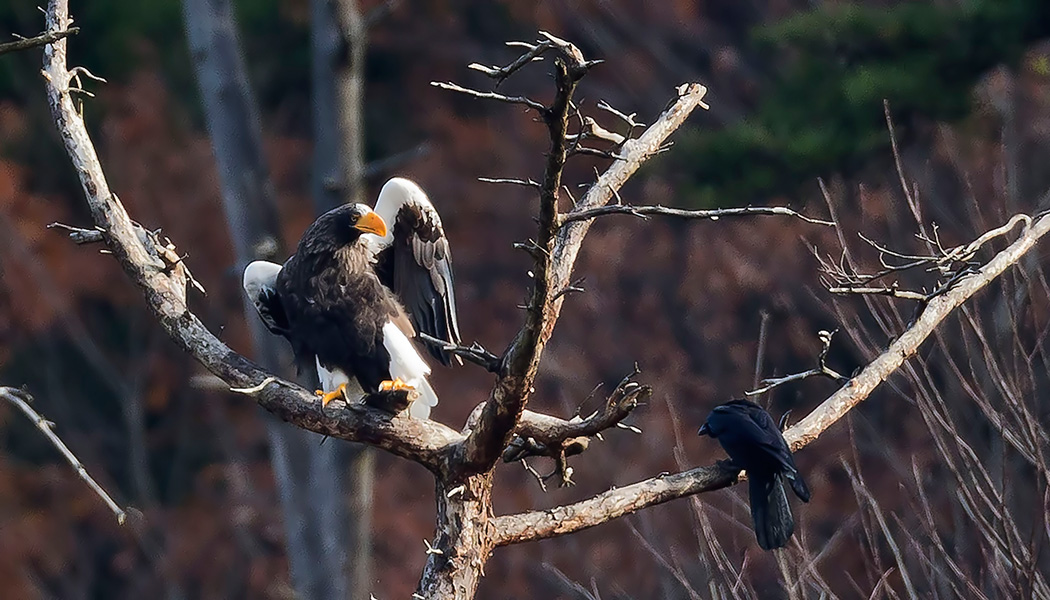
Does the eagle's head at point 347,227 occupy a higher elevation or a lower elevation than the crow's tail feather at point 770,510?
higher

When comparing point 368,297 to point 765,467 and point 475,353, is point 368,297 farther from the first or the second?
point 475,353

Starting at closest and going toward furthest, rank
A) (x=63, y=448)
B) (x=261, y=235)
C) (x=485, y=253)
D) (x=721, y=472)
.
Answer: (x=63, y=448), (x=721, y=472), (x=261, y=235), (x=485, y=253)

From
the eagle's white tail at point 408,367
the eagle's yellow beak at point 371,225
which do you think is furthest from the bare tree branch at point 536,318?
the eagle's yellow beak at point 371,225

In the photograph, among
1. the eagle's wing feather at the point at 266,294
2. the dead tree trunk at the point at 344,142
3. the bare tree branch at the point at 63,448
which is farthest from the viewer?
the dead tree trunk at the point at 344,142

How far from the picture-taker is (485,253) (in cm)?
1337

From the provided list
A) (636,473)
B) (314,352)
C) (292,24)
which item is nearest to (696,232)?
(636,473)

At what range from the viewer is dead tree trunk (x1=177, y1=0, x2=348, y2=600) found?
9773 mm

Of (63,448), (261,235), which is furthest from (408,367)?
(261,235)

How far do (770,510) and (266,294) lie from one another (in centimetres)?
203

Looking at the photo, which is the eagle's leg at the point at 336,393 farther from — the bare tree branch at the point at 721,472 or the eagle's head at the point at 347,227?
the bare tree branch at the point at 721,472

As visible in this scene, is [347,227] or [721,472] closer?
[721,472]

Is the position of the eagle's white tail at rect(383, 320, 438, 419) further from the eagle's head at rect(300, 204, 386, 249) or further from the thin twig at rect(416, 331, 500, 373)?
the thin twig at rect(416, 331, 500, 373)

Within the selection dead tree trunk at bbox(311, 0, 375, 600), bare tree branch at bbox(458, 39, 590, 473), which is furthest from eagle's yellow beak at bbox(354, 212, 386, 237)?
dead tree trunk at bbox(311, 0, 375, 600)

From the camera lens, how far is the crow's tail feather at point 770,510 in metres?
3.79
